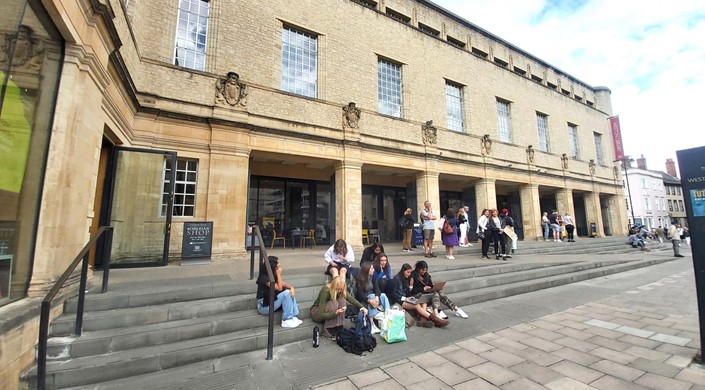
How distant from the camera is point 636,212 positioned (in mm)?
39719

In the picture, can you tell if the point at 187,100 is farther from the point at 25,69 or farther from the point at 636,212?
the point at 636,212

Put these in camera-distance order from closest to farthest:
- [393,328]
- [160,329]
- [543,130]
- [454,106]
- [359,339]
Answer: [160,329], [359,339], [393,328], [454,106], [543,130]

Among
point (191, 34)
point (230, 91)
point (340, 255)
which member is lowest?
point (340, 255)

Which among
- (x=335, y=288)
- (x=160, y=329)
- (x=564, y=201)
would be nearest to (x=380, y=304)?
(x=335, y=288)

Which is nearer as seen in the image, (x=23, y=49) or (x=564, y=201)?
(x=23, y=49)

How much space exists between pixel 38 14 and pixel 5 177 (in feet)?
6.64

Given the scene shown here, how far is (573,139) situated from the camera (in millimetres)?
21438

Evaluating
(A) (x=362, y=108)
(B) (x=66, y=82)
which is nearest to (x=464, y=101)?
(A) (x=362, y=108)

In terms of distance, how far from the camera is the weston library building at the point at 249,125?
141 inches

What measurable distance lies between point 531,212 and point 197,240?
1742 centimetres

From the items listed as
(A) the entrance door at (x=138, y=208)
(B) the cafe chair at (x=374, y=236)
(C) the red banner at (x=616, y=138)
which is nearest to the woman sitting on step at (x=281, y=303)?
(A) the entrance door at (x=138, y=208)

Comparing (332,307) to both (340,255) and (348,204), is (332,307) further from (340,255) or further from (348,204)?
(348,204)

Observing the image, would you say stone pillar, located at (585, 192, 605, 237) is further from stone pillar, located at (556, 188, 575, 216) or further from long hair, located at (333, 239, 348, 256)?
long hair, located at (333, 239, 348, 256)

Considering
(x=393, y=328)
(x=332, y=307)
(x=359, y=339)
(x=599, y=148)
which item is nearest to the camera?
(x=359, y=339)
